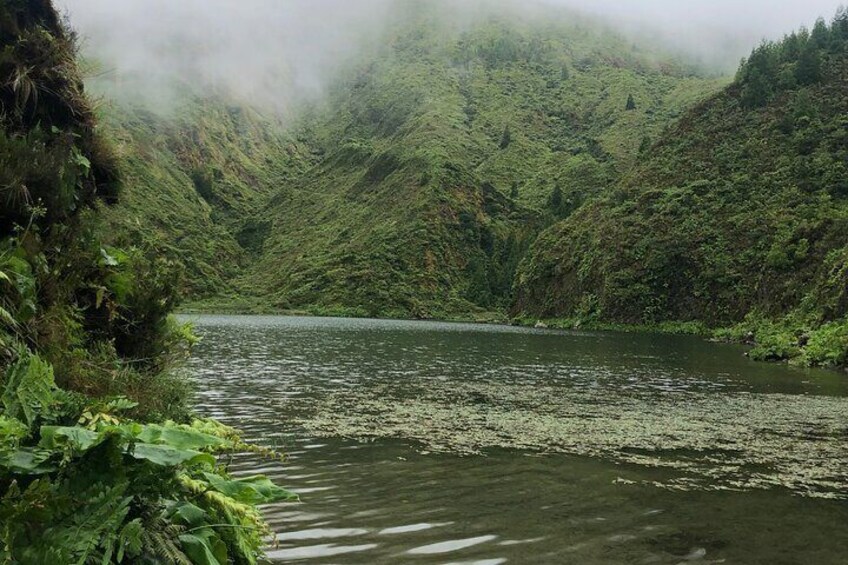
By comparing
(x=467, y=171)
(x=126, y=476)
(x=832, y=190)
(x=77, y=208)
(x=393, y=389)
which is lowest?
(x=393, y=389)

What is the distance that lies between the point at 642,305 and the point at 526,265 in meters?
42.5

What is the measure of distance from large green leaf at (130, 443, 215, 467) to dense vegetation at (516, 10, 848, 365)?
62.9 m

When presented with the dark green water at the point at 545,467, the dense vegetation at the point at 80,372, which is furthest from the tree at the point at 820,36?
the dense vegetation at the point at 80,372

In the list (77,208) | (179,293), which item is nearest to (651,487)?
(179,293)

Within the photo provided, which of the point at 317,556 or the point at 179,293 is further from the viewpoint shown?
the point at 179,293

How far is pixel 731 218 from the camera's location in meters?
94.4

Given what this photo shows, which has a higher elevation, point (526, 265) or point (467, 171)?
point (467, 171)

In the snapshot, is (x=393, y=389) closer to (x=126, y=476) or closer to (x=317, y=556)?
(x=317, y=556)

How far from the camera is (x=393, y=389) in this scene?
25.4 meters

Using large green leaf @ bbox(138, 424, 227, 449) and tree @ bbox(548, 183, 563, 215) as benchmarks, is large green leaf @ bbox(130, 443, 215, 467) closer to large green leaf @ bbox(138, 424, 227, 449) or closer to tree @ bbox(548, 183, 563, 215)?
large green leaf @ bbox(138, 424, 227, 449)

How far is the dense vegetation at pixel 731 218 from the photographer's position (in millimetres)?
78562

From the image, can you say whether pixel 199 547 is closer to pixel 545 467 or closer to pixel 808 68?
pixel 545 467

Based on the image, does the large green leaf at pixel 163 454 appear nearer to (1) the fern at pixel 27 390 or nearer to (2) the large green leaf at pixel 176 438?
(2) the large green leaf at pixel 176 438

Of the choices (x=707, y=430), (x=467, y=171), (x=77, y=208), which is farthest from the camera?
(x=467, y=171)
